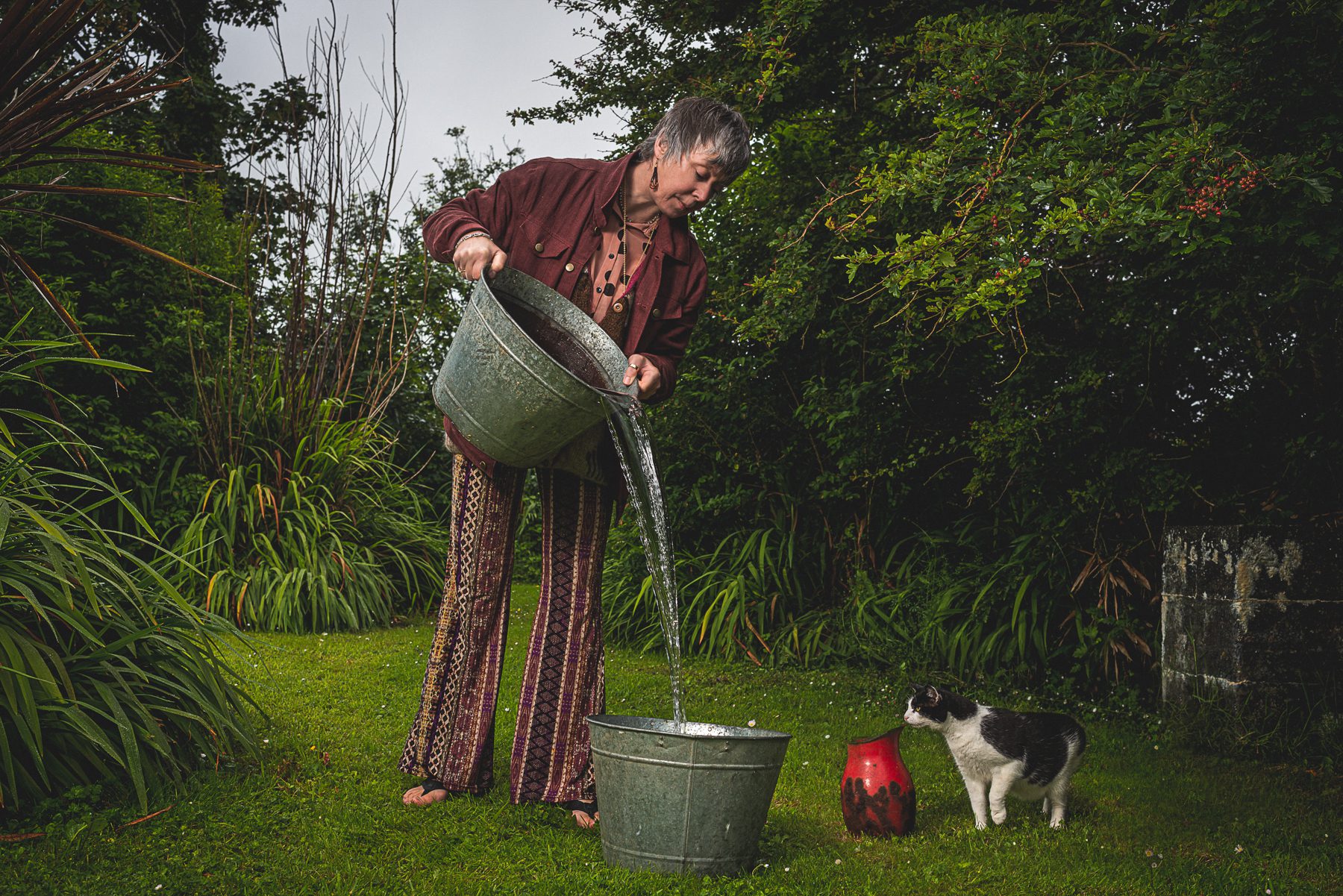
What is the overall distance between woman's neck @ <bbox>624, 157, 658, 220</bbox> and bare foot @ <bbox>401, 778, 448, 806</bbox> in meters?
1.66

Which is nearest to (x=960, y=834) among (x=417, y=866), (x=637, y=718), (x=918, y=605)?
(x=637, y=718)

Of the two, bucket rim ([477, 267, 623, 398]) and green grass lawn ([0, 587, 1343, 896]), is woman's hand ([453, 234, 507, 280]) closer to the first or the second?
bucket rim ([477, 267, 623, 398])

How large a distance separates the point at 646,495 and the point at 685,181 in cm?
81

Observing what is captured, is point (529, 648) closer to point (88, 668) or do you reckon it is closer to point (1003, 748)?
point (88, 668)

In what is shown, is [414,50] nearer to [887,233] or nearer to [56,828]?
[887,233]

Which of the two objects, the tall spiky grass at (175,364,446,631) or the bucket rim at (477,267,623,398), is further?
the tall spiky grass at (175,364,446,631)

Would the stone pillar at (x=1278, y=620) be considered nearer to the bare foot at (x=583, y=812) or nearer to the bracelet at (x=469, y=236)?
the bare foot at (x=583, y=812)

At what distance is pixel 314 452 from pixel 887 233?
3796 mm

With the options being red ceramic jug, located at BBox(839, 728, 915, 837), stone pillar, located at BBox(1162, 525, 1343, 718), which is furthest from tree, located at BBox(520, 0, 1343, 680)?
red ceramic jug, located at BBox(839, 728, 915, 837)

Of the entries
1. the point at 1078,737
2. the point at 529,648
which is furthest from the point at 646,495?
the point at 1078,737

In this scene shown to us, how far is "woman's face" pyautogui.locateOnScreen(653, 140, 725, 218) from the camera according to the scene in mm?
2584

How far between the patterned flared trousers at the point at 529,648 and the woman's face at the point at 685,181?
79cm

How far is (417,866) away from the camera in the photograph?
244cm

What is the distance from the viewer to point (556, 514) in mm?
2914
